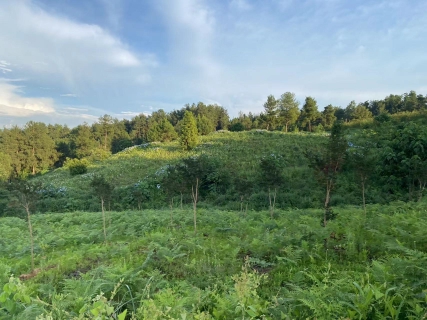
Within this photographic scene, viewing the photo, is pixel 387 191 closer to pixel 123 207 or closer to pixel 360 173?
pixel 360 173

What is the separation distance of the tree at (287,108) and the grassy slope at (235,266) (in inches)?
1516

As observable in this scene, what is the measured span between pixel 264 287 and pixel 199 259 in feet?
6.88

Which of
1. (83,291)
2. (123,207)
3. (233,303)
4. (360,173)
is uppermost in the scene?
(360,173)

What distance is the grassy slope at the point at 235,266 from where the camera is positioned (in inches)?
113

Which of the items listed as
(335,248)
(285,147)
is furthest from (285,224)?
(285,147)

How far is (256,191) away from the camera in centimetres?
1727

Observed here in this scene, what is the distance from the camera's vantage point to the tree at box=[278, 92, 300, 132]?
46094 millimetres

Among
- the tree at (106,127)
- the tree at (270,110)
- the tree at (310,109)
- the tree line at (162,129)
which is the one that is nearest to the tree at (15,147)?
the tree line at (162,129)

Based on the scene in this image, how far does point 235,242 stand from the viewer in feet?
22.0

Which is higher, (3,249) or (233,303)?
(233,303)

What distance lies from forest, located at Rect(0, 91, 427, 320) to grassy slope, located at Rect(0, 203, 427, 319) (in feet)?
0.09

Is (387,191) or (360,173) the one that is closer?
(360,173)

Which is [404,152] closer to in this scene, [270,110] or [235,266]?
A: [235,266]

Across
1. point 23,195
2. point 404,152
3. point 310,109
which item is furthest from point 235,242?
point 310,109
